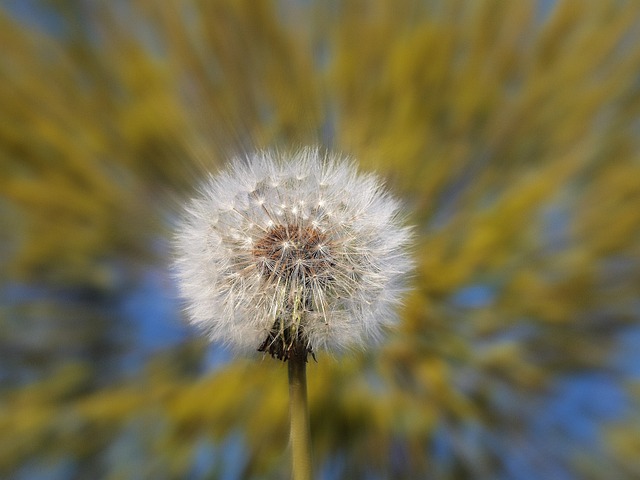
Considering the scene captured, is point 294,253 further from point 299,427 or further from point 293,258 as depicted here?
point 299,427

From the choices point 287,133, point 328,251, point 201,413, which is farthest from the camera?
point 287,133

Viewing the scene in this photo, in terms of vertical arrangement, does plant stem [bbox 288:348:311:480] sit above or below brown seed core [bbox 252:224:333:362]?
below

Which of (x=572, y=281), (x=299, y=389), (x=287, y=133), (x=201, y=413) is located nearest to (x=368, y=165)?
(x=287, y=133)

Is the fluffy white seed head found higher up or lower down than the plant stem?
higher up

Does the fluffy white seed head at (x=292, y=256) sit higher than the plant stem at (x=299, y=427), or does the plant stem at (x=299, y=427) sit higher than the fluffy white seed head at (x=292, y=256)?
the fluffy white seed head at (x=292, y=256)

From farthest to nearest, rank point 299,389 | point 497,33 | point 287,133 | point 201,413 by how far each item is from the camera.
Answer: point 497,33 → point 287,133 → point 201,413 → point 299,389

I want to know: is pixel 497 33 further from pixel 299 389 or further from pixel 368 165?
pixel 299 389

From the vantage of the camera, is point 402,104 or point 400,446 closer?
point 400,446

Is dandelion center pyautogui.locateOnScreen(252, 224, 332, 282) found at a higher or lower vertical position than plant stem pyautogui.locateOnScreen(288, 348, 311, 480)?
higher
